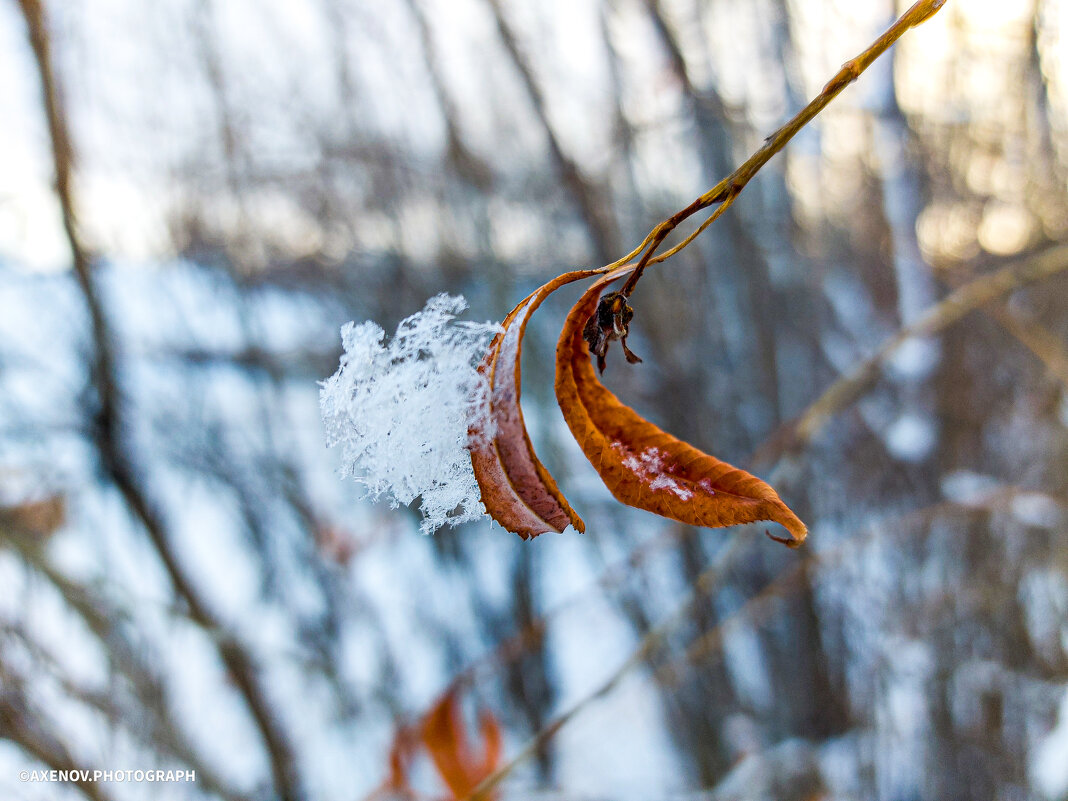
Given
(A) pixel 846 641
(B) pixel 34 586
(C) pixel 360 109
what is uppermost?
(C) pixel 360 109

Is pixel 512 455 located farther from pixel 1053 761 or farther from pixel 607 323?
pixel 1053 761

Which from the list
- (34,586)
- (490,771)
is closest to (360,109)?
(34,586)

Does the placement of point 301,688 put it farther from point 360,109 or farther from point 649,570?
point 360,109

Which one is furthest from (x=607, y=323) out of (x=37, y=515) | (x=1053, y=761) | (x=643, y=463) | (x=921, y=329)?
(x=1053, y=761)

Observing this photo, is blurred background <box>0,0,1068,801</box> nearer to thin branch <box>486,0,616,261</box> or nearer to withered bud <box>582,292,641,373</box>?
thin branch <box>486,0,616,261</box>

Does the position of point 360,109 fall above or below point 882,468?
above

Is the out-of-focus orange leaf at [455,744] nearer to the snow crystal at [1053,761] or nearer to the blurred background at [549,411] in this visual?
the blurred background at [549,411]
